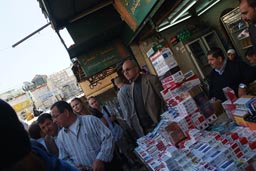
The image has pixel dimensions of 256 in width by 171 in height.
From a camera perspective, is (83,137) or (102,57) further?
(102,57)

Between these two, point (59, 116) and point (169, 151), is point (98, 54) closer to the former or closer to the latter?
point (59, 116)

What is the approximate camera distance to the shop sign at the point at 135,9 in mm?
3868

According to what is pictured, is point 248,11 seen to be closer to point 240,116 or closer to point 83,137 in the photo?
point 240,116

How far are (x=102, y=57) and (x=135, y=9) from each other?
111 inches

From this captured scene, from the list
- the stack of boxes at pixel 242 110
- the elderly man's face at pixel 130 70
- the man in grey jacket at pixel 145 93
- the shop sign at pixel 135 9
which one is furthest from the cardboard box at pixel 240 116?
the elderly man's face at pixel 130 70

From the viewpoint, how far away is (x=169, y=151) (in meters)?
2.66

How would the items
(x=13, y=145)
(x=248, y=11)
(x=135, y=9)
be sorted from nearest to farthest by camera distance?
(x=13, y=145), (x=248, y=11), (x=135, y=9)

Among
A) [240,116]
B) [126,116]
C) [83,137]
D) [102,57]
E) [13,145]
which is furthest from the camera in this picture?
[102,57]

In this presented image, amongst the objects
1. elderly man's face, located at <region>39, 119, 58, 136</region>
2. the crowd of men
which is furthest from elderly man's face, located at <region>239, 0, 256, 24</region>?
elderly man's face, located at <region>39, 119, 58, 136</region>

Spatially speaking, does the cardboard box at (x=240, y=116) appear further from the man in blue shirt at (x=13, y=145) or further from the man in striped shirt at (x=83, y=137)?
the man in blue shirt at (x=13, y=145)

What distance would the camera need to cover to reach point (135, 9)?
170 inches

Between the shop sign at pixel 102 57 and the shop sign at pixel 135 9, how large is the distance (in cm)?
203

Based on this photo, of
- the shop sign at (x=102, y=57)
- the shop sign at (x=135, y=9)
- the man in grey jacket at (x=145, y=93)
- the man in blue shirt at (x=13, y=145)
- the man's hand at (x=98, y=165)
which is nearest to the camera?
the man in blue shirt at (x=13, y=145)

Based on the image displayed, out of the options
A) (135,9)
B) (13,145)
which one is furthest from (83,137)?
(13,145)
